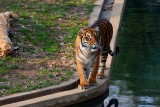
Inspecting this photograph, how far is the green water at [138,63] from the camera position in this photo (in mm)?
8305

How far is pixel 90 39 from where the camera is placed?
7.27 meters

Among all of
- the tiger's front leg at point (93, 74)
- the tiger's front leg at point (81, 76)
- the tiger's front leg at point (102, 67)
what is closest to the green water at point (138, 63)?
the tiger's front leg at point (102, 67)

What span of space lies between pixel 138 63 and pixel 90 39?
3.19 metres

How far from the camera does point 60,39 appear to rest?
1084 cm

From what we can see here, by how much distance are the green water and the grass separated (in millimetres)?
964

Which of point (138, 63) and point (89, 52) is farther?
point (138, 63)

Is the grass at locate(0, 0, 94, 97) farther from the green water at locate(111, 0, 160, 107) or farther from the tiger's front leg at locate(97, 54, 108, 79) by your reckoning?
the green water at locate(111, 0, 160, 107)

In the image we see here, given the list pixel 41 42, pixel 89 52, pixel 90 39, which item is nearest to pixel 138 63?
pixel 41 42

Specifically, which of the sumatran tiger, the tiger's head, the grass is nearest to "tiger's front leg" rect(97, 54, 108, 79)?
the sumatran tiger

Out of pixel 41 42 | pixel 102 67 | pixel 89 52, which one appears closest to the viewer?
pixel 89 52

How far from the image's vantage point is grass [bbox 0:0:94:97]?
7957mm

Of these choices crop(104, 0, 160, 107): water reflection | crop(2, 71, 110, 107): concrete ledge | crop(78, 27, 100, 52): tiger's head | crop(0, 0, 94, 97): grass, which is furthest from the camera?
crop(104, 0, 160, 107): water reflection

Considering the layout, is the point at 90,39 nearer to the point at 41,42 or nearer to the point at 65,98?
the point at 65,98

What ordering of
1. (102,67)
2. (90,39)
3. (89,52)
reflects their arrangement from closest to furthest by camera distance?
(90,39), (89,52), (102,67)
